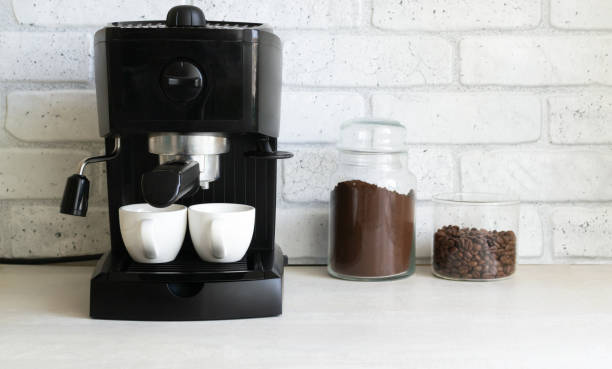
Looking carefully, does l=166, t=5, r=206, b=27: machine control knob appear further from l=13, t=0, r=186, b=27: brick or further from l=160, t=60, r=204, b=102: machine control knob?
l=13, t=0, r=186, b=27: brick

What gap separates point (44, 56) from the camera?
98 cm

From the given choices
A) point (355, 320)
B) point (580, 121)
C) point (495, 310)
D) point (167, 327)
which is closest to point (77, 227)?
point (167, 327)

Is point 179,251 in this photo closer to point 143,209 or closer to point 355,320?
point 143,209

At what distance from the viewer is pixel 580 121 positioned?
103 centimetres

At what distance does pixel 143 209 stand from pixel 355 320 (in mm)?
306

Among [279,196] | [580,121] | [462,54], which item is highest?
[462,54]

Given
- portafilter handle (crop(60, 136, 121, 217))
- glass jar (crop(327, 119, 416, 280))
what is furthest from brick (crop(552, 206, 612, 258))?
portafilter handle (crop(60, 136, 121, 217))

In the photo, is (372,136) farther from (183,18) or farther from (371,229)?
(183,18)

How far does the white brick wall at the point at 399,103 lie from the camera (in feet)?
3.25

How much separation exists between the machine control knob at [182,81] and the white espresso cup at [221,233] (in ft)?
0.48

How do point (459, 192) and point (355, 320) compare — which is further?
point (459, 192)

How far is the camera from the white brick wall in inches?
38.9

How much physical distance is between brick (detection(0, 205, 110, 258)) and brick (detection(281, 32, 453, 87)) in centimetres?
38

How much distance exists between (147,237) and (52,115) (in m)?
0.37
